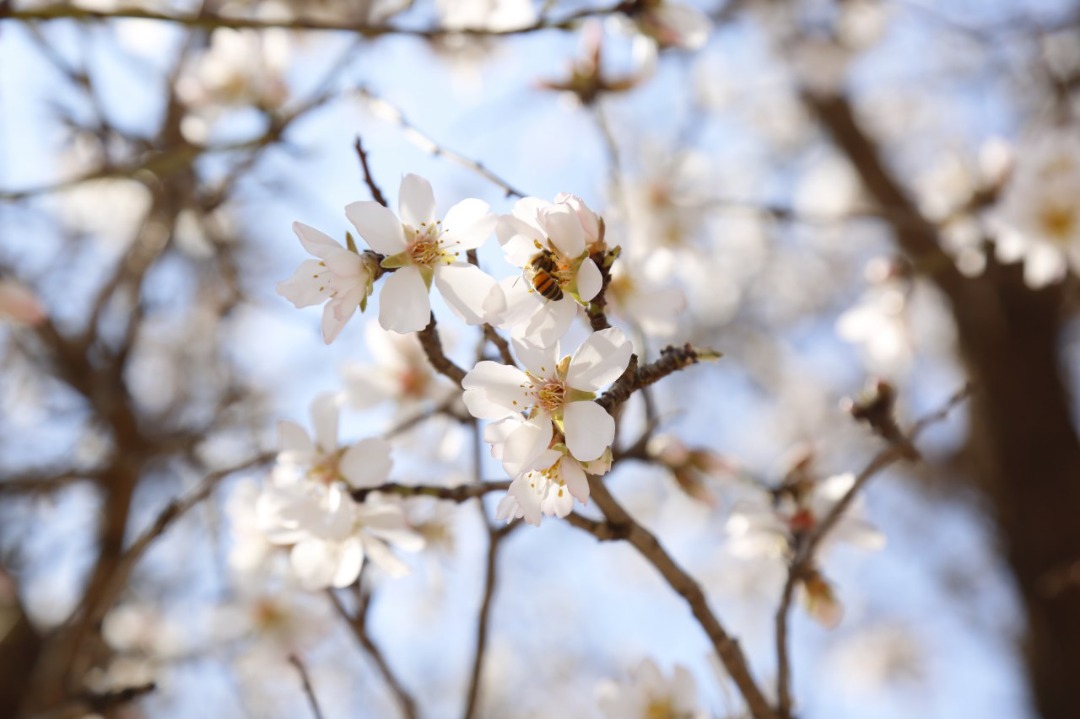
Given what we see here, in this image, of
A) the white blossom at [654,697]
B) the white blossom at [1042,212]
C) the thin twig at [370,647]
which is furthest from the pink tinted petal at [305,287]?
the white blossom at [1042,212]

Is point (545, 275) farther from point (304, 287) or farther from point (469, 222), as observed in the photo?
point (304, 287)

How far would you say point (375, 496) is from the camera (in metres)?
1.03

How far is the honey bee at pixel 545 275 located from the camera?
0.81 metres

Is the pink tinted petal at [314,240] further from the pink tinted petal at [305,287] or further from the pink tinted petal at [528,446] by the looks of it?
the pink tinted petal at [528,446]

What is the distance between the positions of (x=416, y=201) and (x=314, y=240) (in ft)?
0.34

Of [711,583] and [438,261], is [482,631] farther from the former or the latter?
[711,583]

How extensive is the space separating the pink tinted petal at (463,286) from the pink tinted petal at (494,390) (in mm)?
65

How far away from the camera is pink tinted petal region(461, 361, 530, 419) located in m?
0.81

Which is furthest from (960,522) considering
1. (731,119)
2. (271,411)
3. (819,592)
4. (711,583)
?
(819,592)

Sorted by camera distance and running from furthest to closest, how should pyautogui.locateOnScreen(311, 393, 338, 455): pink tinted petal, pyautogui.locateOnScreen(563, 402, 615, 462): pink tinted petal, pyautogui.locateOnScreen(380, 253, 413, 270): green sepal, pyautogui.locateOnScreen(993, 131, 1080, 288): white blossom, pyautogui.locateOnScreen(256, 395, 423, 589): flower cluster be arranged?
pyautogui.locateOnScreen(993, 131, 1080, 288): white blossom < pyautogui.locateOnScreen(311, 393, 338, 455): pink tinted petal < pyautogui.locateOnScreen(256, 395, 423, 589): flower cluster < pyautogui.locateOnScreen(380, 253, 413, 270): green sepal < pyautogui.locateOnScreen(563, 402, 615, 462): pink tinted petal

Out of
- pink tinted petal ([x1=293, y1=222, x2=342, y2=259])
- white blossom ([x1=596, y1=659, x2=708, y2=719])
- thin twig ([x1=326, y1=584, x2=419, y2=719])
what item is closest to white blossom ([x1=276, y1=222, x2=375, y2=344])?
pink tinted petal ([x1=293, y1=222, x2=342, y2=259])

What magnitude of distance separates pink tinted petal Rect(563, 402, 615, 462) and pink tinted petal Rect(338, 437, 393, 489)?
0.28m

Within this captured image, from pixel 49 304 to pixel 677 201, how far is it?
173 cm

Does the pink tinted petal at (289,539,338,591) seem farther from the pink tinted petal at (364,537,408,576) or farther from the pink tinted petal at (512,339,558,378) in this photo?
the pink tinted petal at (512,339,558,378)
